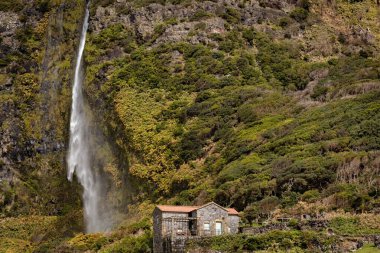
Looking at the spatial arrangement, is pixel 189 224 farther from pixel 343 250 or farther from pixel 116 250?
Result: pixel 343 250

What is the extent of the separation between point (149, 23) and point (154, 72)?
12886 millimetres

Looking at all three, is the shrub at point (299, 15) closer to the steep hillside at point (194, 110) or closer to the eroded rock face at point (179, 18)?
the steep hillside at point (194, 110)

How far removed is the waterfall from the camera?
7181cm

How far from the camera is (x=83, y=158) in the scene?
80.8 metres

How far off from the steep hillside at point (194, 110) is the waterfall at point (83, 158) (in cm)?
167

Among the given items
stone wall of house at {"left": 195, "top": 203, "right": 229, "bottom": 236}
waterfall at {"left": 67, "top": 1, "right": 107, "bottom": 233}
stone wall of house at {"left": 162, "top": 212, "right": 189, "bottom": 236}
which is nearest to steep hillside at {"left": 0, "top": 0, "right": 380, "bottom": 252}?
waterfall at {"left": 67, "top": 1, "right": 107, "bottom": 233}

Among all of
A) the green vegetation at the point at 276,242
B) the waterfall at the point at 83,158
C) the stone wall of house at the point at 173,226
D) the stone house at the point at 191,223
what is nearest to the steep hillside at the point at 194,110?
the green vegetation at the point at 276,242

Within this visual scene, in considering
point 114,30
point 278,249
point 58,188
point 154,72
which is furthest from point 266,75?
point 278,249

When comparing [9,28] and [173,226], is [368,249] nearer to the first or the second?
[173,226]

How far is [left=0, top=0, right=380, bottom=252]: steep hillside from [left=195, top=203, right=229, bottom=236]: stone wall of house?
10.9ft

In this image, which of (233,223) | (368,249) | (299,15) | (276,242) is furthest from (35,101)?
(368,249)

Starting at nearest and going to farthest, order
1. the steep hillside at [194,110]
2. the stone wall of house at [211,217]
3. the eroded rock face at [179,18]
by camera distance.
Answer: the stone wall of house at [211,217]
the steep hillside at [194,110]
the eroded rock face at [179,18]

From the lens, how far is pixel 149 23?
9594 cm

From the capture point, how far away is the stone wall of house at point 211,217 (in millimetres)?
44000
